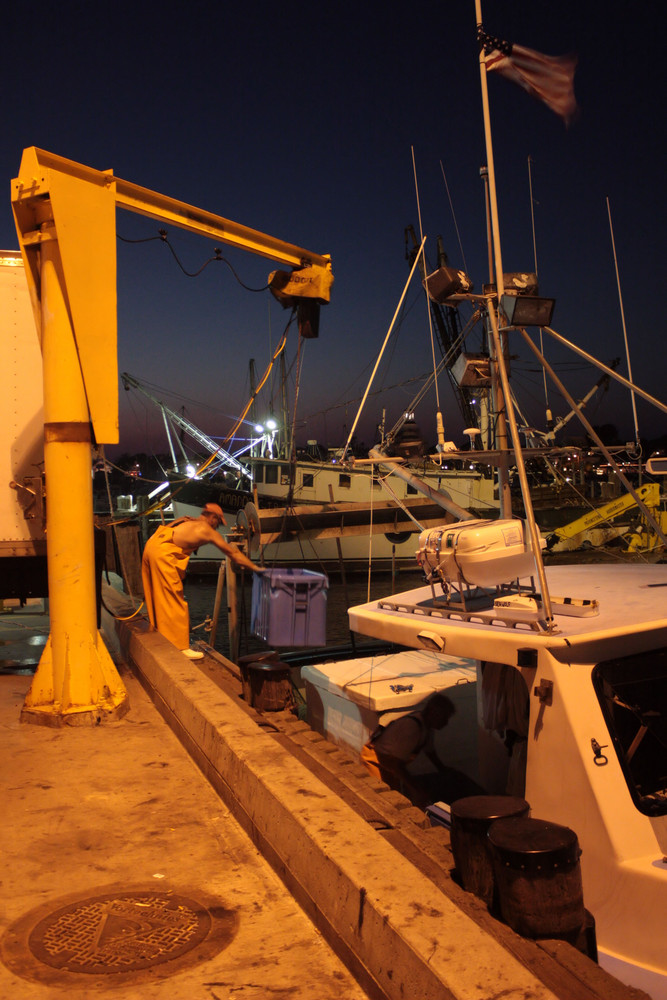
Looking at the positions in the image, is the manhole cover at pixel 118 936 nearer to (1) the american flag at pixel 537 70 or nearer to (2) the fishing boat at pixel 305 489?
(1) the american flag at pixel 537 70

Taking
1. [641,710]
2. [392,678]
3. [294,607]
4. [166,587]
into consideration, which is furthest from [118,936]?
[294,607]

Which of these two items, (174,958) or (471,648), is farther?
(471,648)

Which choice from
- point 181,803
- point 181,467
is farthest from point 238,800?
point 181,467

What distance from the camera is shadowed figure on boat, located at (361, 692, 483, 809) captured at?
661 centimetres

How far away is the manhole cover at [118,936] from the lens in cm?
285

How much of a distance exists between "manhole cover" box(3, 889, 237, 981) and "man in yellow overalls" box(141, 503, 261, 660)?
501 centimetres

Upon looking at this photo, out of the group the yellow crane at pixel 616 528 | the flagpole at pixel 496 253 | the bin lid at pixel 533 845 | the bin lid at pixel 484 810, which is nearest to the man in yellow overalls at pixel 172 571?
the flagpole at pixel 496 253

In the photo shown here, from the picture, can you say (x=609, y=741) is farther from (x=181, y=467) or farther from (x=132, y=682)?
(x=181, y=467)

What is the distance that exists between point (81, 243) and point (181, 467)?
1281 inches

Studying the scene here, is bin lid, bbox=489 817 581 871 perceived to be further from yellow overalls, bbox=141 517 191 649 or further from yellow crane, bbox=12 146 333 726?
yellow overalls, bbox=141 517 191 649

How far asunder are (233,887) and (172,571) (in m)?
5.20

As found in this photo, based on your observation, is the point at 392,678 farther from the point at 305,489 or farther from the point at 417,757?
the point at 305,489

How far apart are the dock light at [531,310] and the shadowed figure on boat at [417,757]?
3491 millimetres

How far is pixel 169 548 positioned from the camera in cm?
845
